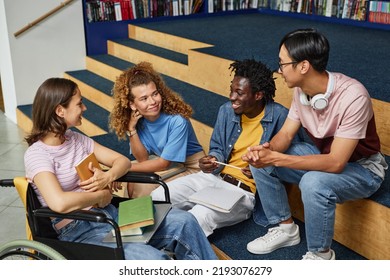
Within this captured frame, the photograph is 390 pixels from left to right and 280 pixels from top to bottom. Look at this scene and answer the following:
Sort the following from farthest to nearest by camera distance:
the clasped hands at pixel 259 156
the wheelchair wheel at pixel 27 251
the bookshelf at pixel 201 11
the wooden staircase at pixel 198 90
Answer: the bookshelf at pixel 201 11 < the wooden staircase at pixel 198 90 < the clasped hands at pixel 259 156 < the wheelchair wheel at pixel 27 251

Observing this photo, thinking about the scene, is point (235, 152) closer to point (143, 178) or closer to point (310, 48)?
point (143, 178)

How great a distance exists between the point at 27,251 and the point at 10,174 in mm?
2103

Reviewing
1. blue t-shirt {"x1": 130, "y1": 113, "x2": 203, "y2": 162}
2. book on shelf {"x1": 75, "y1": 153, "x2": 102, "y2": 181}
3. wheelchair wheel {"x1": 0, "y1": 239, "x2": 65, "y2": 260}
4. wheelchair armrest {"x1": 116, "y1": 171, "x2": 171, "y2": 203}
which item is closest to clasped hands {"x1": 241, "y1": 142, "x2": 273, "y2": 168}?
wheelchair armrest {"x1": 116, "y1": 171, "x2": 171, "y2": 203}

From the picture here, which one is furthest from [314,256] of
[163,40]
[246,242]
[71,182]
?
[163,40]

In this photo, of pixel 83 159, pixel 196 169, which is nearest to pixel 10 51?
pixel 196 169

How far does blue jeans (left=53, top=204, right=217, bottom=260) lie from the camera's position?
1.95 meters

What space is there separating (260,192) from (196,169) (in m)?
0.47

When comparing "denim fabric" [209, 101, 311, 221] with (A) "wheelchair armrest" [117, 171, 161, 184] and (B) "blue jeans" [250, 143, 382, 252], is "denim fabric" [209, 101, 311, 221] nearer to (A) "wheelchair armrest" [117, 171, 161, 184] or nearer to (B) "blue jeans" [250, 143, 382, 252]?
(B) "blue jeans" [250, 143, 382, 252]

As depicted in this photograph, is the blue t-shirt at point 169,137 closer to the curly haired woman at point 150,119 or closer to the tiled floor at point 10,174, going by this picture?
the curly haired woman at point 150,119

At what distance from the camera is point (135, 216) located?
1919 millimetres

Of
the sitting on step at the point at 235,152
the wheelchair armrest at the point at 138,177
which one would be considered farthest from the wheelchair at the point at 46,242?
the sitting on step at the point at 235,152

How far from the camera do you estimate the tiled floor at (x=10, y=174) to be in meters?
3.02

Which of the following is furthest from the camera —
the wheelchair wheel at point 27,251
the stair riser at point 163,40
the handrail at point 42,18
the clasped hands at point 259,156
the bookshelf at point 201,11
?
the bookshelf at point 201,11

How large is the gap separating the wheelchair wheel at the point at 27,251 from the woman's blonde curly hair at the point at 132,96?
92 cm
